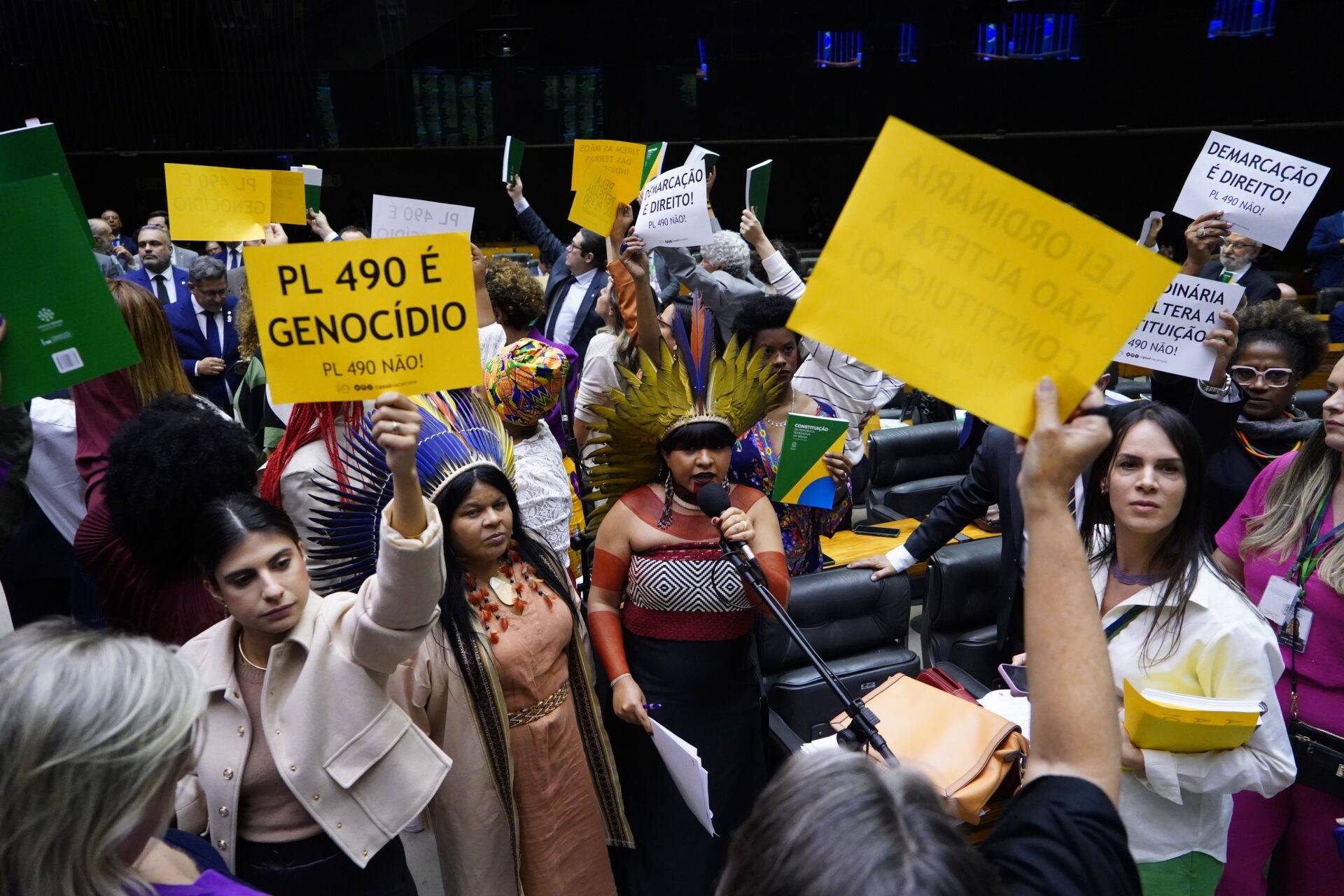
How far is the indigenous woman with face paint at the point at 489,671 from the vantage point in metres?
2.32

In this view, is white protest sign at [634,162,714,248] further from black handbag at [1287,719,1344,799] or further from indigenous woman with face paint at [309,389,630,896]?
black handbag at [1287,719,1344,799]

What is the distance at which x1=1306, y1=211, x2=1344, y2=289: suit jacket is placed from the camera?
362 inches

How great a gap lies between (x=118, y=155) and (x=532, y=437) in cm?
1294

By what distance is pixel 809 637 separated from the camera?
3.14m

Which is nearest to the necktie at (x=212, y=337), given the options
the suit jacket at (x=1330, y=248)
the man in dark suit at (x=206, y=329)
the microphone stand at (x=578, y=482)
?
the man in dark suit at (x=206, y=329)

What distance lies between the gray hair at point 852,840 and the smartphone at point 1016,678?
1190 millimetres

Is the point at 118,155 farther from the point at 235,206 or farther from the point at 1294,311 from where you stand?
the point at 1294,311

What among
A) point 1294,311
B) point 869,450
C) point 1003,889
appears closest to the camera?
point 1003,889

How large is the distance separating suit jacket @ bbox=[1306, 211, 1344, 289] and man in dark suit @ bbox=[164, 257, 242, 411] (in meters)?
9.29

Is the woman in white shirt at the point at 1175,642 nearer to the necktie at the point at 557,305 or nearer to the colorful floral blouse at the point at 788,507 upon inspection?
the colorful floral blouse at the point at 788,507

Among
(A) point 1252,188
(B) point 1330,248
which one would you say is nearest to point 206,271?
(A) point 1252,188

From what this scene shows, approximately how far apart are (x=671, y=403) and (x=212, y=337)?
3812 mm

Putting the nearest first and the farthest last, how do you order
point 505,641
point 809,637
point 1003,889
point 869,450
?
point 1003,889 → point 505,641 → point 809,637 → point 869,450

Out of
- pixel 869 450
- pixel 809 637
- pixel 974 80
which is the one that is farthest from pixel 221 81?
pixel 809 637
